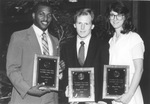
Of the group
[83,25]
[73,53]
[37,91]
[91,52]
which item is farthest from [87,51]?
[37,91]

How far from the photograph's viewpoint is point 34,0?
5422 mm

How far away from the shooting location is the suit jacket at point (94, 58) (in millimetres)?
3635

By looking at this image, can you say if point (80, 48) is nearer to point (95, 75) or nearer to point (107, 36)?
point (95, 75)

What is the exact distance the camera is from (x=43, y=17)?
363 centimetres

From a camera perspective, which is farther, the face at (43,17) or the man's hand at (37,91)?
the face at (43,17)

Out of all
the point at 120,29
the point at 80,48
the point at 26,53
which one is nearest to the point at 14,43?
the point at 26,53

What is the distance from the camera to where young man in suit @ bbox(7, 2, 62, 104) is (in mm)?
3516

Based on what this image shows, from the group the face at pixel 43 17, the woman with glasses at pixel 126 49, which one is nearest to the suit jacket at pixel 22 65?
the face at pixel 43 17

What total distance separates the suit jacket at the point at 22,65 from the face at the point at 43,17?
0.45ft

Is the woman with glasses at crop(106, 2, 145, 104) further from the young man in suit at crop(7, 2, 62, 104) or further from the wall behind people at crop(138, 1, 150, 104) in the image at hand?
the wall behind people at crop(138, 1, 150, 104)

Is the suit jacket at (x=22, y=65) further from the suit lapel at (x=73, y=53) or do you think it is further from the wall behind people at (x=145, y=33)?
the wall behind people at (x=145, y=33)

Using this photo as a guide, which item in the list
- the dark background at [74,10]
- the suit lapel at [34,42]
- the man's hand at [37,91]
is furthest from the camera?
the dark background at [74,10]

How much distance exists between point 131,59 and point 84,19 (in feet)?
2.25

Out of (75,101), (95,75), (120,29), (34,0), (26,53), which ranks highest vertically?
(34,0)
